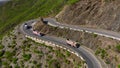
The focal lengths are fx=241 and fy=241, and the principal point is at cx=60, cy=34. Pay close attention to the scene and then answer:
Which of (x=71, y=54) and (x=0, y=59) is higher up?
(x=71, y=54)

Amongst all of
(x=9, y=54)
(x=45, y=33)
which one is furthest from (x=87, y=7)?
(x=9, y=54)

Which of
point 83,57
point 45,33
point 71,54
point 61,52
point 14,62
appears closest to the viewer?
point 83,57

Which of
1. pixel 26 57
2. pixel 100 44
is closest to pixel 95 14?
pixel 100 44

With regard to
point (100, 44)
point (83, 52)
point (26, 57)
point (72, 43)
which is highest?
point (100, 44)

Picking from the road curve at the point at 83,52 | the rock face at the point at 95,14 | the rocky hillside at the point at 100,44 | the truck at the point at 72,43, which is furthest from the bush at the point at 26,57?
the rock face at the point at 95,14

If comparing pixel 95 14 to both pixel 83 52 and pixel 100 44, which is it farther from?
pixel 83 52

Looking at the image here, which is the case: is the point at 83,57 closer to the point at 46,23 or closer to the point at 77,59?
the point at 77,59

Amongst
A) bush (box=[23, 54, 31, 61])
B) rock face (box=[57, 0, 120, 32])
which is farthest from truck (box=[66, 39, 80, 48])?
bush (box=[23, 54, 31, 61])

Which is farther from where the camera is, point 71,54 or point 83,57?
point 71,54
